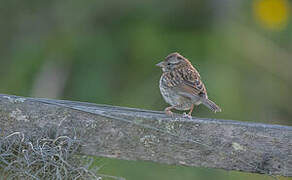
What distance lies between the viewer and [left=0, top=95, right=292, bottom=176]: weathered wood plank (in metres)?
2.43

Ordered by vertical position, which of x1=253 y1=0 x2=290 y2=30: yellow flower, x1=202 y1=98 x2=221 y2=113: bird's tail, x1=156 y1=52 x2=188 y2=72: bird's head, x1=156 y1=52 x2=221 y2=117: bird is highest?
x1=253 y1=0 x2=290 y2=30: yellow flower

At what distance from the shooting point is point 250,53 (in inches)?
275

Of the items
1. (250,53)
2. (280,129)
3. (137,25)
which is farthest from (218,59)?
(280,129)

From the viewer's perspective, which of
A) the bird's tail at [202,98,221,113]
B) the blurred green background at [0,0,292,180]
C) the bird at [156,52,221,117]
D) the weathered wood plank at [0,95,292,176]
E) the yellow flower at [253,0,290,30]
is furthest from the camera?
the yellow flower at [253,0,290,30]

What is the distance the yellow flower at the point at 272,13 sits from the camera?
7316 mm

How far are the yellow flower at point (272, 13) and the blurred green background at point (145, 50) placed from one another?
1cm

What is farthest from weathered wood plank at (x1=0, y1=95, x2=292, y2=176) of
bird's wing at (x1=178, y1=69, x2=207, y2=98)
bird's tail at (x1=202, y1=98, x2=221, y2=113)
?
bird's wing at (x1=178, y1=69, x2=207, y2=98)

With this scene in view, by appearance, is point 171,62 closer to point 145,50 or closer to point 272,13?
point 145,50

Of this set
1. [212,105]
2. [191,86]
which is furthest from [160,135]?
Result: [191,86]

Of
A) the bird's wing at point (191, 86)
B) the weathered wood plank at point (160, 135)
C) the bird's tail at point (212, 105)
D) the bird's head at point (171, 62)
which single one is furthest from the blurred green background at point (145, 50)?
the weathered wood plank at point (160, 135)

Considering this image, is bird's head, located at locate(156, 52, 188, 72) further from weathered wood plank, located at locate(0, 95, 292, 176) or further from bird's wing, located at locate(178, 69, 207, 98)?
weathered wood plank, located at locate(0, 95, 292, 176)

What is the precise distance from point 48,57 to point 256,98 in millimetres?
2513

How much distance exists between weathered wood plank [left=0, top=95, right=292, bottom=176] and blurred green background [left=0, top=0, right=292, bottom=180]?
3.64 m

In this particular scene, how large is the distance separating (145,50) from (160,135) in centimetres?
413
